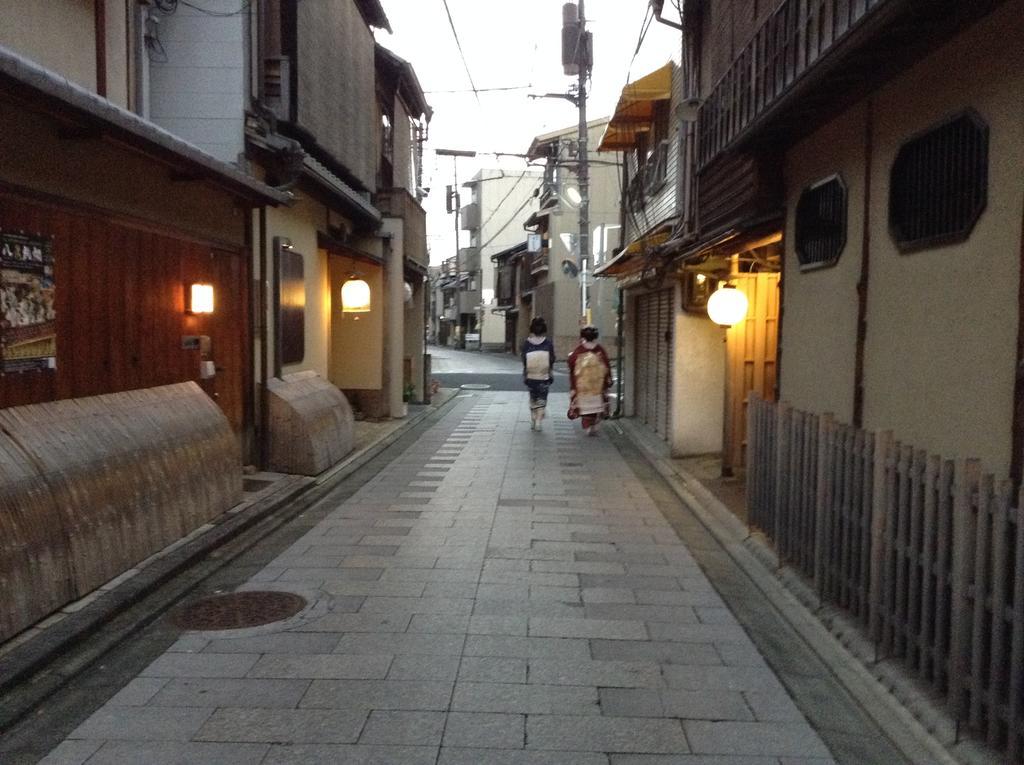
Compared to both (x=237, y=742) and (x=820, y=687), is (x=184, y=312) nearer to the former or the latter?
(x=237, y=742)

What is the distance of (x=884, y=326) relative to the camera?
6.69m

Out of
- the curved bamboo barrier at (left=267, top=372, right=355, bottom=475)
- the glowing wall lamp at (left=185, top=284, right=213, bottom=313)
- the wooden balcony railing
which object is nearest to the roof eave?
the glowing wall lamp at (left=185, top=284, right=213, bottom=313)

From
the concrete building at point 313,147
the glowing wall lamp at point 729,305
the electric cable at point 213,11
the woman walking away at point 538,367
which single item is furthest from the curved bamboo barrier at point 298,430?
the glowing wall lamp at point 729,305

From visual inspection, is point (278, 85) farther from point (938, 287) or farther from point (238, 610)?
→ point (938, 287)

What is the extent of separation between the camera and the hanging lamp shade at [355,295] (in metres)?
17.0

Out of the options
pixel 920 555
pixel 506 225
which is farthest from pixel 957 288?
pixel 506 225

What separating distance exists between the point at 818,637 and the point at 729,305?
6094 millimetres

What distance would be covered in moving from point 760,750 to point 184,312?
7773mm

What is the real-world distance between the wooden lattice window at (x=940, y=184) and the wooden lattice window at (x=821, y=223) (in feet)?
3.98

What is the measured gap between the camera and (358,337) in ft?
64.0

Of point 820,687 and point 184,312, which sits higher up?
point 184,312

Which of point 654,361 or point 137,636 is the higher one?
point 654,361

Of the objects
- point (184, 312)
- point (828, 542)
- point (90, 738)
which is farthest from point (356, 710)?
point (184, 312)

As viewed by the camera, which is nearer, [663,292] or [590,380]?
[663,292]
